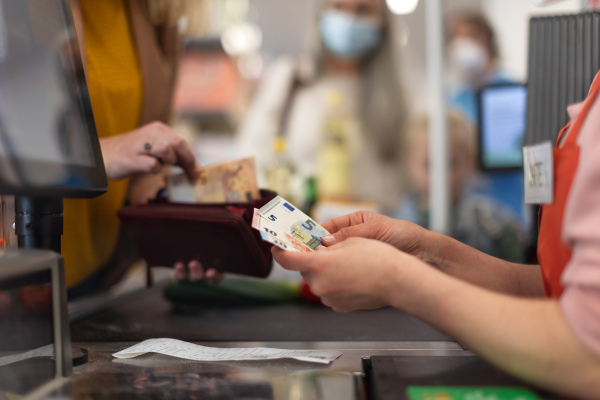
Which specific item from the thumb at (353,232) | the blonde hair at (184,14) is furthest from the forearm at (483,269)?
the blonde hair at (184,14)

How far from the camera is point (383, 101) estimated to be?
2.81m

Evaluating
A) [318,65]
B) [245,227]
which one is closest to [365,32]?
[318,65]

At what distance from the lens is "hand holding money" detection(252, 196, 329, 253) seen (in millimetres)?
723

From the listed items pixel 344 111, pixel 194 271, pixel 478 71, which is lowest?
pixel 194 271

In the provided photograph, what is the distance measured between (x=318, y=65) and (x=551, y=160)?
236 centimetres

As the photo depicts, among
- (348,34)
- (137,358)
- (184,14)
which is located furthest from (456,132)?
(137,358)

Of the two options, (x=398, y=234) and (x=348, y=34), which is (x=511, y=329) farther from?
(x=348, y=34)

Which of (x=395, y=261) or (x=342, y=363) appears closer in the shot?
(x=395, y=261)

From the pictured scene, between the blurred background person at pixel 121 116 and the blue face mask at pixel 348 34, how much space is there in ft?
4.54

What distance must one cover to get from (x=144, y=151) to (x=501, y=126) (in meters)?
1.67

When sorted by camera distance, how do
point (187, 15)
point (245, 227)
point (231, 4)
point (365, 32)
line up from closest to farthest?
point (245, 227) → point (187, 15) → point (365, 32) → point (231, 4)

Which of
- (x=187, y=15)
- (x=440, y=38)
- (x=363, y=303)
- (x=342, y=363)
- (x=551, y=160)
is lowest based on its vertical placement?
(x=342, y=363)

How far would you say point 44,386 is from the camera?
0.63 meters

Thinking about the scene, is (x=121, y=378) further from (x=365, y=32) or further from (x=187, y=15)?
(x=365, y=32)
